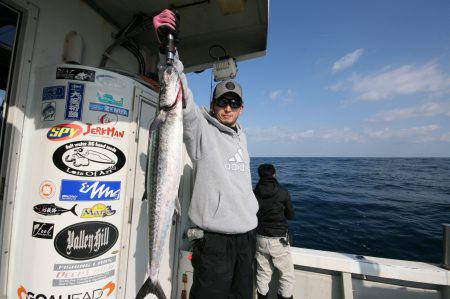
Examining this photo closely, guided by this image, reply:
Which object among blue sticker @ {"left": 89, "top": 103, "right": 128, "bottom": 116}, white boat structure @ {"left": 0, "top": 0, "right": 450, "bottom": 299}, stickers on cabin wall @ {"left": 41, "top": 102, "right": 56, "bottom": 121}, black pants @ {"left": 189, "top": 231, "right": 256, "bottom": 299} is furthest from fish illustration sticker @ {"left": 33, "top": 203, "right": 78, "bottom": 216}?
black pants @ {"left": 189, "top": 231, "right": 256, "bottom": 299}

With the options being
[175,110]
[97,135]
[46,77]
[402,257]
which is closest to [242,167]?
[175,110]

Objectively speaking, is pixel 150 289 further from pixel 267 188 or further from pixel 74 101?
pixel 267 188

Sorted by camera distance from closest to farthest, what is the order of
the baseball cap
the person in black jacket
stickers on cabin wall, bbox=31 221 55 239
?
stickers on cabin wall, bbox=31 221 55 239 < the baseball cap < the person in black jacket

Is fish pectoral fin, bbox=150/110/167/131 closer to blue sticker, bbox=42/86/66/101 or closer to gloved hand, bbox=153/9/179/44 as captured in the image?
gloved hand, bbox=153/9/179/44

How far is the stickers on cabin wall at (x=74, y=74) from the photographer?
6.91 ft

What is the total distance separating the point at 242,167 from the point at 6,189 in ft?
7.15

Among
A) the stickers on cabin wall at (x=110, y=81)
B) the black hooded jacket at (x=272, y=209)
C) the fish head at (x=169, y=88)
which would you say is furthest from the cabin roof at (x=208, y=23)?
the black hooded jacket at (x=272, y=209)

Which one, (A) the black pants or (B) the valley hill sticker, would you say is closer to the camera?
(B) the valley hill sticker

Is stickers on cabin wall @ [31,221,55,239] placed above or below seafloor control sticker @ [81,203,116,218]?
below

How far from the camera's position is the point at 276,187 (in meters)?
4.61

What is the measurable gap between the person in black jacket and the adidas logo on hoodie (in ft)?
6.65

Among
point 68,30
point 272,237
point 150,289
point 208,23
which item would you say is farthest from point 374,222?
point 68,30

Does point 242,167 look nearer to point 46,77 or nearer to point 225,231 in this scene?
point 225,231

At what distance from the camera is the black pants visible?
214cm
